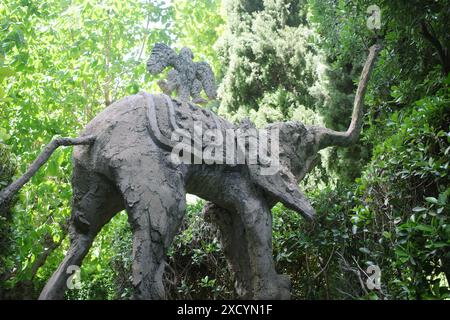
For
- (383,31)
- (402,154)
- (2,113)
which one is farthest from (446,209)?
(2,113)

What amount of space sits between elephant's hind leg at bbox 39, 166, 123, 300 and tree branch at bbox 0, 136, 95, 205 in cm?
23

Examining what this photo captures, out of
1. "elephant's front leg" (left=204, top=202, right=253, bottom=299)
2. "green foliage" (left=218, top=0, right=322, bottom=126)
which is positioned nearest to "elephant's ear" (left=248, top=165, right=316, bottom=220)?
"elephant's front leg" (left=204, top=202, right=253, bottom=299)

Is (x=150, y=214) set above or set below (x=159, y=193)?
below

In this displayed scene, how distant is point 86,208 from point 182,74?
1.23 metres

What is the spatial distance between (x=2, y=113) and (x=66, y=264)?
3819mm

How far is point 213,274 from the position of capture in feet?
16.4

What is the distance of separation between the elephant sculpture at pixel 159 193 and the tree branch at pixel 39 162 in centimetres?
10

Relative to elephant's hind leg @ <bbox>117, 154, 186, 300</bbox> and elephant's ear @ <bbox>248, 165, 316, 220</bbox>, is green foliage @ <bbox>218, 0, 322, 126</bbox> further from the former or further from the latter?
elephant's hind leg @ <bbox>117, 154, 186, 300</bbox>

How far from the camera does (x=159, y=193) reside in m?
3.04

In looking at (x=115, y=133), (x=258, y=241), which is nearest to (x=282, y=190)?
(x=258, y=241)

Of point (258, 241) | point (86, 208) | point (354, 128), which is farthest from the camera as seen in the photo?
point (354, 128)

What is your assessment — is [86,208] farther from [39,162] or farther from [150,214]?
[150,214]

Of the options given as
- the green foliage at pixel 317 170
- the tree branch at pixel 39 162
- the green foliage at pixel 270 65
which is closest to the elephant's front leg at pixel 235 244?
the green foliage at pixel 317 170

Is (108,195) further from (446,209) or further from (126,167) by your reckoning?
(446,209)
